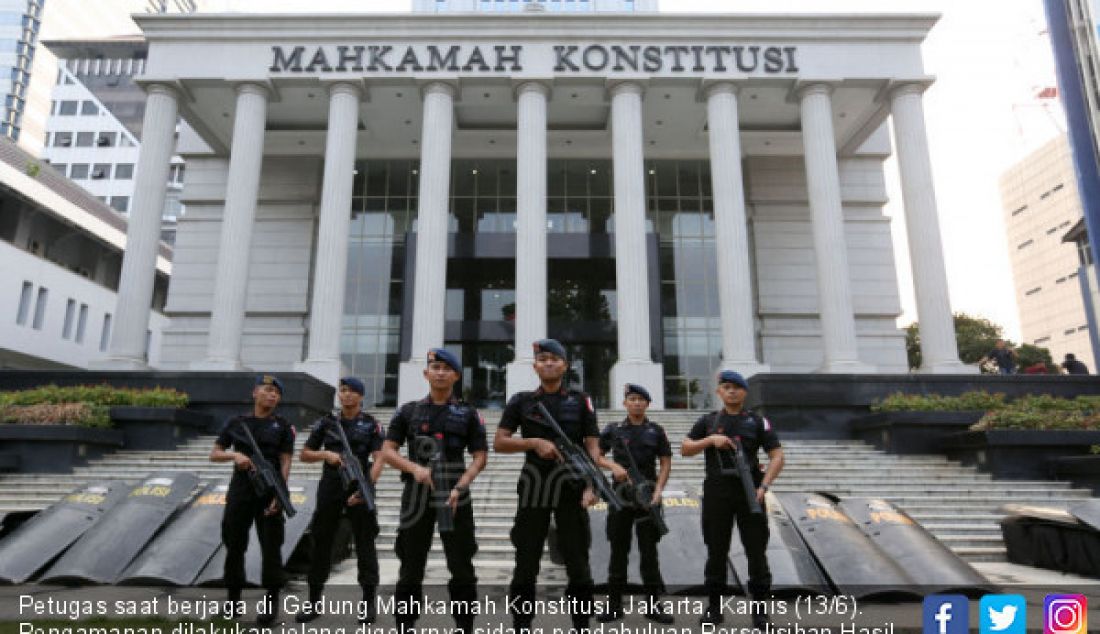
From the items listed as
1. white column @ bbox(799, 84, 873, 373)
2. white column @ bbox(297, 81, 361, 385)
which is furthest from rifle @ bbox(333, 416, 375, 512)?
white column @ bbox(799, 84, 873, 373)

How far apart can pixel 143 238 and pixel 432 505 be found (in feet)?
70.4

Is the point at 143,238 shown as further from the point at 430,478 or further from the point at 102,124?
the point at 102,124

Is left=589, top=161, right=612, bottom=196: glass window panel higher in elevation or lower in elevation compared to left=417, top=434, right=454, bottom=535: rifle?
higher

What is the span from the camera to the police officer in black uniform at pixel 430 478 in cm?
426

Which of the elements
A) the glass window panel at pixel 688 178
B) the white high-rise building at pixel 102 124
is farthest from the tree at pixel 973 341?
the white high-rise building at pixel 102 124

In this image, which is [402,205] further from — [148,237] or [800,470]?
[800,470]

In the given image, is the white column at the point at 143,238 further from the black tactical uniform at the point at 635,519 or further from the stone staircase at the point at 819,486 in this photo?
the black tactical uniform at the point at 635,519

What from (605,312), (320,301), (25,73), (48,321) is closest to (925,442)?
(605,312)

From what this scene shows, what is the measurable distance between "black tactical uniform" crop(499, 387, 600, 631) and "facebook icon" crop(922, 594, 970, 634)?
8.18 ft

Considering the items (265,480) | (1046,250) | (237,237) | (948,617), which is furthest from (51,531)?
(1046,250)

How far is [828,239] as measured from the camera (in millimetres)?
21266

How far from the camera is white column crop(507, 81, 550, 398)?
2022 cm

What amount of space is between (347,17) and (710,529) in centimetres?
2292

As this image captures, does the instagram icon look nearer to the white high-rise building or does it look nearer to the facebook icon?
the facebook icon
